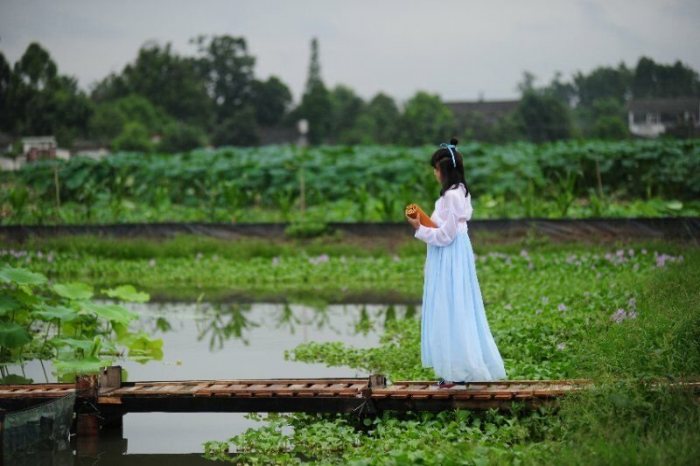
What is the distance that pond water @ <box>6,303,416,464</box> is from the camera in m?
7.30

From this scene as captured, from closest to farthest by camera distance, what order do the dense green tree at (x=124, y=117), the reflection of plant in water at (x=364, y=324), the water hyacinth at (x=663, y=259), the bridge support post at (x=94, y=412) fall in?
the bridge support post at (x=94, y=412) < the reflection of plant in water at (x=364, y=324) < the water hyacinth at (x=663, y=259) < the dense green tree at (x=124, y=117)

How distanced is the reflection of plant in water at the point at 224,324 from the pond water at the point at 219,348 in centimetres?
1

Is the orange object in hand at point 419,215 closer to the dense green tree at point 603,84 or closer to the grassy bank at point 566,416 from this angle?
the grassy bank at point 566,416

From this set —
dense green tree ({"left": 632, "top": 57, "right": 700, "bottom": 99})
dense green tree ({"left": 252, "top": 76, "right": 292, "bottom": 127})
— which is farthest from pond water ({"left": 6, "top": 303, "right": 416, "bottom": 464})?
dense green tree ({"left": 252, "top": 76, "right": 292, "bottom": 127})

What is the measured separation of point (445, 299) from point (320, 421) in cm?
120

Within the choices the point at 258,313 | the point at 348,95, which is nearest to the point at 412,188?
the point at 258,313

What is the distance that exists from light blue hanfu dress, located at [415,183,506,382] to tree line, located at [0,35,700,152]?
1809cm

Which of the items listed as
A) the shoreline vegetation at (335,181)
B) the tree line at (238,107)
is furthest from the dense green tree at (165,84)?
the shoreline vegetation at (335,181)

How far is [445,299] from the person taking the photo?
680 centimetres

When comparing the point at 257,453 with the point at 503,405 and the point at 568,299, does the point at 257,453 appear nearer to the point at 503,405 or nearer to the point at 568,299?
the point at 503,405

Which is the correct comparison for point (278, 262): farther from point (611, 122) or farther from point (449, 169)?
point (611, 122)

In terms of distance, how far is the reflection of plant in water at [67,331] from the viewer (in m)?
8.65

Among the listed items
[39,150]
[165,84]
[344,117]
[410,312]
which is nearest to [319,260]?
[410,312]

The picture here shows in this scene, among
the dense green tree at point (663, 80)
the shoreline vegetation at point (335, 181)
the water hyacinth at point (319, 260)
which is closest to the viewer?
the water hyacinth at point (319, 260)
